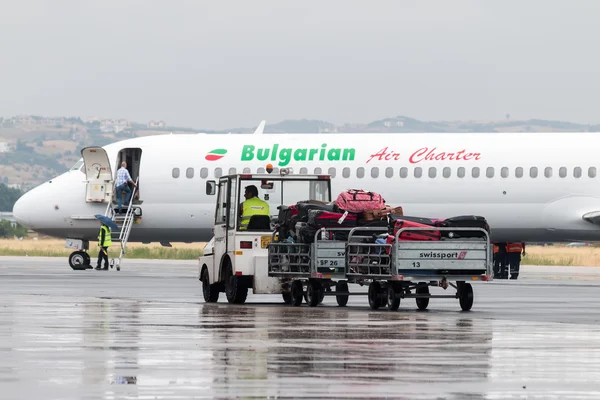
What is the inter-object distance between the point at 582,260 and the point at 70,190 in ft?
92.9

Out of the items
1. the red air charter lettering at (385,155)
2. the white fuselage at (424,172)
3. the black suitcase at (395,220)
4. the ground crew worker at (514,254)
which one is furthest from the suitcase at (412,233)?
the ground crew worker at (514,254)

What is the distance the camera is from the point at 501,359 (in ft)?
46.4

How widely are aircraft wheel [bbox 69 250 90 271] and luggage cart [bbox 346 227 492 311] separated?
21.6m

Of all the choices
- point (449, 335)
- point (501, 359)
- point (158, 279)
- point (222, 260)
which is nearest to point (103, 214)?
point (158, 279)

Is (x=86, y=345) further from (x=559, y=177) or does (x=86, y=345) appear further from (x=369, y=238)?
(x=559, y=177)

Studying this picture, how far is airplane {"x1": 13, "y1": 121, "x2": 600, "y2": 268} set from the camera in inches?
1604

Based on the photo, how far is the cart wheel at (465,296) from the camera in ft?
75.9

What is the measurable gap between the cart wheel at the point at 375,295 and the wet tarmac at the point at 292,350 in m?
0.47

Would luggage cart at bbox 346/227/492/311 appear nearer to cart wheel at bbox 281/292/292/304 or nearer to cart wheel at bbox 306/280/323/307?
cart wheel at bbox 306/280/323/307

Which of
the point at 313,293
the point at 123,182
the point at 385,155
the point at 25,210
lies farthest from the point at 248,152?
the point at 313,293

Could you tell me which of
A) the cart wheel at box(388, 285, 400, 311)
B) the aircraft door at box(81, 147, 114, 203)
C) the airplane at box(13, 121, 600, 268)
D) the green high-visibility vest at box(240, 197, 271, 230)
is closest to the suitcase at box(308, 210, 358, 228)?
the green high-visibility vest at box(240, 197, 271, 230)

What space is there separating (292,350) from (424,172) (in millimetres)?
26472

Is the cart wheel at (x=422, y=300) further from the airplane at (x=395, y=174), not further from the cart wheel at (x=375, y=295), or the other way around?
the airplane at (x=395, y=174)

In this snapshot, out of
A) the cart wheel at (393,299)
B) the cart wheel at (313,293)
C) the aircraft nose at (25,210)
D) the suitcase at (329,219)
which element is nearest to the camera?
the cart wheel at (393,299)
